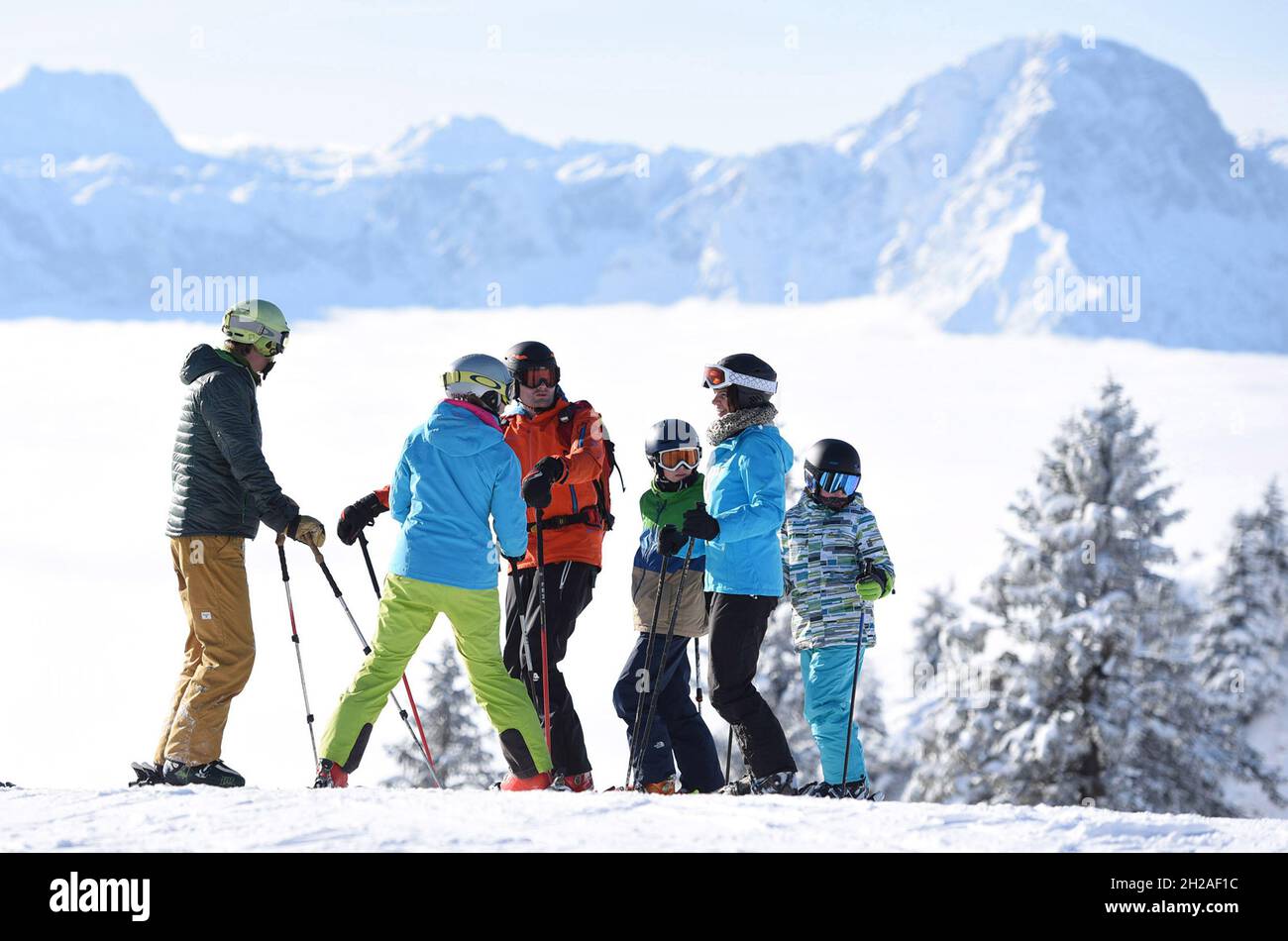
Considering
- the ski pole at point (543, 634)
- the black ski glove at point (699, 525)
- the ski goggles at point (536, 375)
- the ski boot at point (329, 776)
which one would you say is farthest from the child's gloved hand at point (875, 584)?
the ski boot at point (329, 776)

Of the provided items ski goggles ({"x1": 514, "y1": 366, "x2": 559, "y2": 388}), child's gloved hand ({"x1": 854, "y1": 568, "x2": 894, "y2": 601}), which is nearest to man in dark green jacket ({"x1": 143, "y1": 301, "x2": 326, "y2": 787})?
ski goggles ({"x1": 514, "y1": 366, "x2": 559, "y2": 388})

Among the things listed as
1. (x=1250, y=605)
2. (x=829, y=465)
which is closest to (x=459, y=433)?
(x=829, y=465)

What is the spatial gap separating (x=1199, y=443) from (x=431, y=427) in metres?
190

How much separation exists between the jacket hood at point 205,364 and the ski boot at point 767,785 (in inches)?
121

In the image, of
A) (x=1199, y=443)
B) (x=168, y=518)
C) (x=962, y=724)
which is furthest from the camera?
(x=1199, y=443)

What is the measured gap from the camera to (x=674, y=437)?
24.4 ft

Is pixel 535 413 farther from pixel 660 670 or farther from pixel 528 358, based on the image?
pixel 660 670

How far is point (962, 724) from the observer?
22469 millimetres

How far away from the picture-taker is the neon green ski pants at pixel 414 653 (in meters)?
6.52

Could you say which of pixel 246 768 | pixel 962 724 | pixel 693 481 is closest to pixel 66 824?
pixel 693 481

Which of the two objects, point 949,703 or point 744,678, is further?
point 949,703

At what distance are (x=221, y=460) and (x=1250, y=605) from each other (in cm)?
3189

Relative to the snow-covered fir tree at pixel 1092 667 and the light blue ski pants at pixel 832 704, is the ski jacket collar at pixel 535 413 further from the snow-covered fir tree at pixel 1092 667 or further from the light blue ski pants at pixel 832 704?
the snow-covered fir tree at pixel 1092 667
